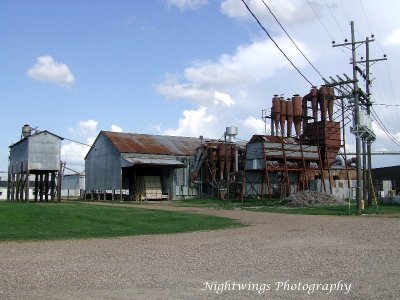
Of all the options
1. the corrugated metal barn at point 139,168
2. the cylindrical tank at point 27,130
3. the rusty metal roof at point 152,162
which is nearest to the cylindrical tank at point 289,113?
the corrugated metal barn at point 139,168

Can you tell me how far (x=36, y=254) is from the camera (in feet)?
43.3

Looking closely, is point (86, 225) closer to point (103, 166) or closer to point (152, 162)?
point (152, 162)

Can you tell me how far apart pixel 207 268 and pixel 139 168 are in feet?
160

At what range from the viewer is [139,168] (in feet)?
193

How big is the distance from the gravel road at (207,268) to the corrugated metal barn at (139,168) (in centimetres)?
3771

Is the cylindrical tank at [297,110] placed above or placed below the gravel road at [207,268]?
above

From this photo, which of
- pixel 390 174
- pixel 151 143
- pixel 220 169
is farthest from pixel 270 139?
pixel 390 174

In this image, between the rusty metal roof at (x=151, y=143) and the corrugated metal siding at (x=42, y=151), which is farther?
the rusty metal roof at (x=151, y=143)

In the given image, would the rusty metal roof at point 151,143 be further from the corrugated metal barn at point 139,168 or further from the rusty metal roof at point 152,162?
the rusty metal roof at point 152,162

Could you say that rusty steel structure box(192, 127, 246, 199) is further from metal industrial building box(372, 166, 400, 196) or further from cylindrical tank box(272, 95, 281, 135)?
metal industrial building box(372, 166, 400, 196)

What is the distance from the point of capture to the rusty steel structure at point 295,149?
49.0m

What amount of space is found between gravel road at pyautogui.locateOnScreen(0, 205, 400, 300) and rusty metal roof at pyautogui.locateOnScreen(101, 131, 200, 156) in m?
40.0

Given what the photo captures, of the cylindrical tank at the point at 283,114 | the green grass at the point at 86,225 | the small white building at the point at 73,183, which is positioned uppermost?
the cylindrical tank at the point at 283,114

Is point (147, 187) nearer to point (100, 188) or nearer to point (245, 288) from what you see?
point (100, 188)
